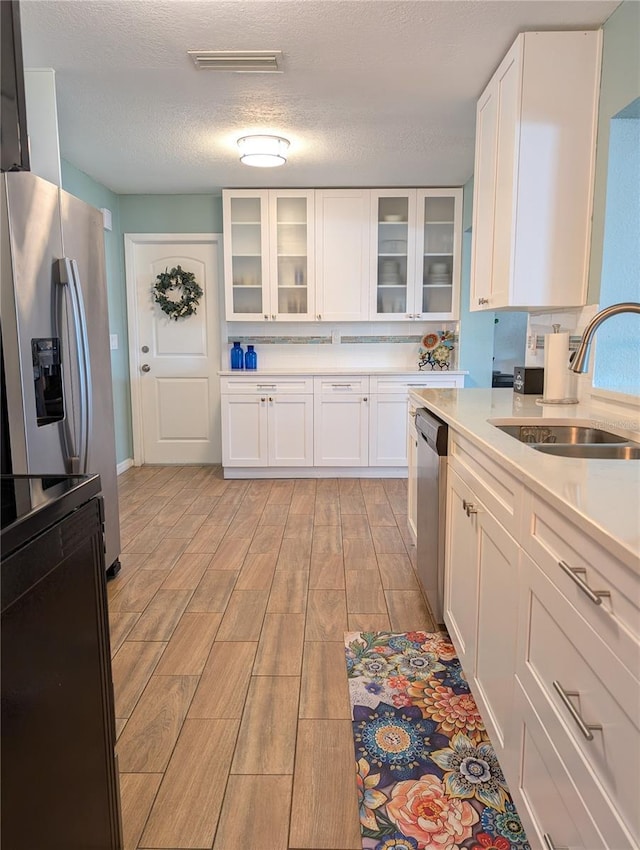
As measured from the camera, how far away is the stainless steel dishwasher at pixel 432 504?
7.30ft

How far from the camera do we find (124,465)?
16.9 feet

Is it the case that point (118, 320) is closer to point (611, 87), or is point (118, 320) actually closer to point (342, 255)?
point (342, 255)

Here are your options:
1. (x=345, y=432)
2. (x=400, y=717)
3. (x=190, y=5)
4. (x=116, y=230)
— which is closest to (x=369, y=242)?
(x=345, y=432)

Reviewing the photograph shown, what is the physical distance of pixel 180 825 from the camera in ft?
4.58

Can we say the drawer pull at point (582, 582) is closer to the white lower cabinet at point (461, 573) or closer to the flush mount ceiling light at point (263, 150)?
the white lower cabinet at point (461, 573)

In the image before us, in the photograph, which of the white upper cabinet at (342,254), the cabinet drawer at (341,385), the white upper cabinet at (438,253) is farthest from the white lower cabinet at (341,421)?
the white upper cabinet at (438,253)

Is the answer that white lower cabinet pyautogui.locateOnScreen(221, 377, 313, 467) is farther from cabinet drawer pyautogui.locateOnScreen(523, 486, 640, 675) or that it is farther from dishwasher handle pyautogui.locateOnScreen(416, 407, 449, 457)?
cabinet drawer pyautogui.locateOnScreen(523, 486, 640, 675)

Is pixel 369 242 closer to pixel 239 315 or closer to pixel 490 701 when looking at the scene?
pixel 239 315

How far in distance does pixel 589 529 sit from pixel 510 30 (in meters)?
2.27

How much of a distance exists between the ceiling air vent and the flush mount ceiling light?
0.90 meters

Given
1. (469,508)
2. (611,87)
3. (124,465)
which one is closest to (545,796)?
(469,508)

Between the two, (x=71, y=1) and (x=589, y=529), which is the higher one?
(x=71, y=1)

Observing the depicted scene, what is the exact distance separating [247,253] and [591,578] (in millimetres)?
4452

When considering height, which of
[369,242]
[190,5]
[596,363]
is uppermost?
[190,5]
